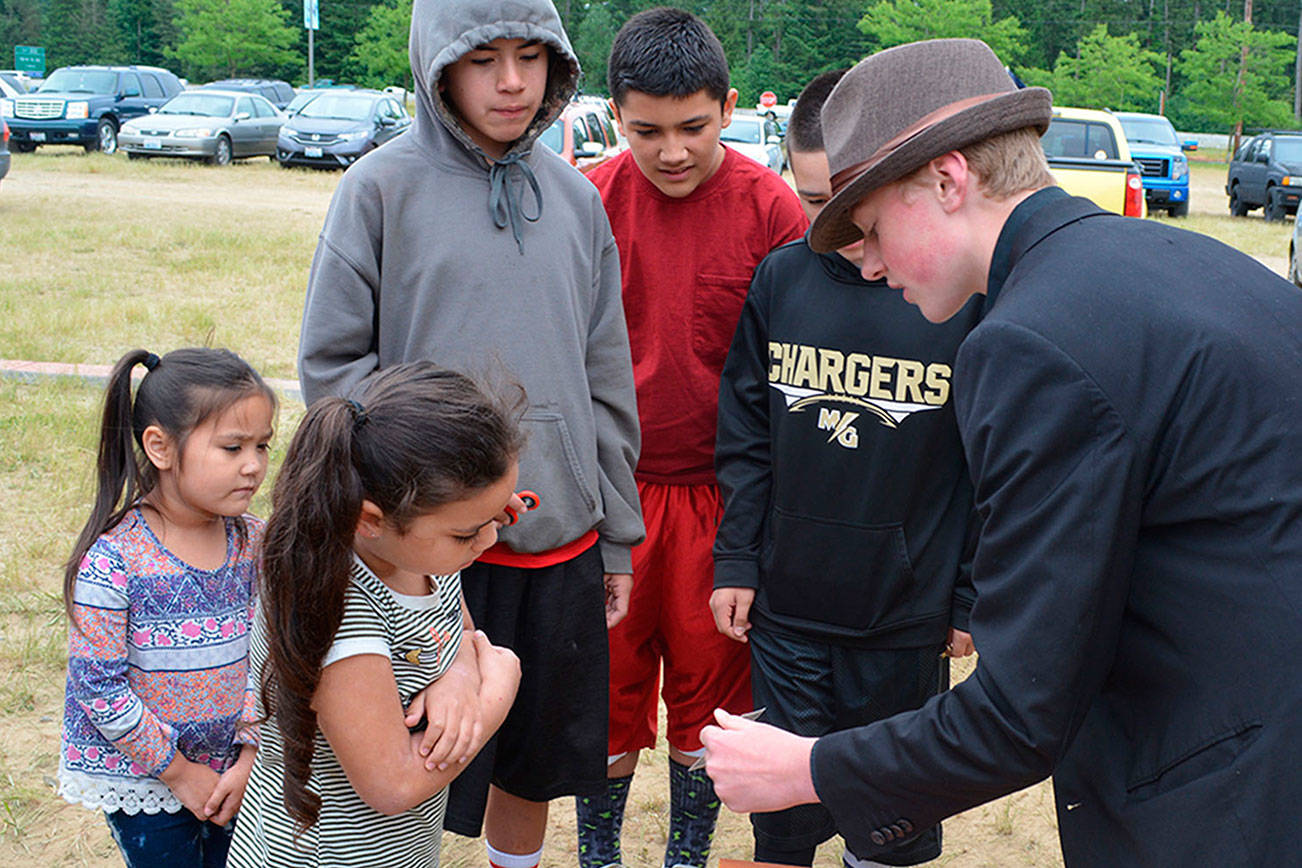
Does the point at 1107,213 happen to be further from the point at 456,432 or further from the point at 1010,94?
the point at 456,432

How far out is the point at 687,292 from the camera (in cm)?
313

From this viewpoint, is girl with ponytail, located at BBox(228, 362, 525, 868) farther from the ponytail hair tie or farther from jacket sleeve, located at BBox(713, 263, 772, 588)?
jacket sleeve, located at BBox(713, 263, 772, 588)

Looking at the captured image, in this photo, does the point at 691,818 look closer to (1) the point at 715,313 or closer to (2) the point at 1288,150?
(1) the point at 715,313

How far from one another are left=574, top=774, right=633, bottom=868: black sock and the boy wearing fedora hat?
1.52 metres

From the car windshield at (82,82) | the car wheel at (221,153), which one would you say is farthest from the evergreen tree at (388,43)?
the car wheel at (221,153)

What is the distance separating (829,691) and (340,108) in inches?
872

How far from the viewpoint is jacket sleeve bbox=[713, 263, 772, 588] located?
9.68ft

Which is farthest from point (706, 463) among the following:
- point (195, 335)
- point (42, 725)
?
point (195, 335)

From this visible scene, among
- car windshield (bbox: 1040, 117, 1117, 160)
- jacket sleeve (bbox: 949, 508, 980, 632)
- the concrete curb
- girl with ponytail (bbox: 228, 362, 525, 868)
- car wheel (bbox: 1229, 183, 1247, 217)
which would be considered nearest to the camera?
girl with ponytail (bbox: 228, 362, 525, 868)

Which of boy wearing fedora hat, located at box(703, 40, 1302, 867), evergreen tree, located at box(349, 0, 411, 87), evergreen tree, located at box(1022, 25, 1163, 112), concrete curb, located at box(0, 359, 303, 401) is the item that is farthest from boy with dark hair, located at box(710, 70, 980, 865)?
evergreen tree, located at box(349, 0, 411, 87)

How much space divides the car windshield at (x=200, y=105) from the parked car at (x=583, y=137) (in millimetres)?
8510

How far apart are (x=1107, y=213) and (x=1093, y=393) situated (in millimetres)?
372

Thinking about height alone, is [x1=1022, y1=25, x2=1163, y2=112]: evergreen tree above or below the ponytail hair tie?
above

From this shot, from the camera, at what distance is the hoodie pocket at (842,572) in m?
2.75
